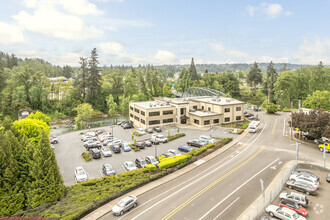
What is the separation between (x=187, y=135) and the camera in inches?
2203

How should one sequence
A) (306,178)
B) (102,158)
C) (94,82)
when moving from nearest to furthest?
(306,178), (102,158), (94,82)

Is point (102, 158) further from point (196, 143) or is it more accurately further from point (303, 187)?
point (303, 187)

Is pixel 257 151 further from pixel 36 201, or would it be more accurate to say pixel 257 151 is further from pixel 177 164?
pixel 36 201

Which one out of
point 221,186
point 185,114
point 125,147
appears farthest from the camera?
point 185,114

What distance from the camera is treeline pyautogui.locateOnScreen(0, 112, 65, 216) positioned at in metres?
23.4

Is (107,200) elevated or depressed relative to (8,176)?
depressed

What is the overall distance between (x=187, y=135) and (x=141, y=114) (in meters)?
18.5

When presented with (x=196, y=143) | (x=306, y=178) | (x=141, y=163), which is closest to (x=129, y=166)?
(x=141, y=163)

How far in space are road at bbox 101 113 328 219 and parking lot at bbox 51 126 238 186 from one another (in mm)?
11387

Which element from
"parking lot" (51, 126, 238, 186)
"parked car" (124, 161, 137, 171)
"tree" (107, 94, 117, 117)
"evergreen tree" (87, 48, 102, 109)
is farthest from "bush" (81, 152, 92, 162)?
"evergreen tree" (87, 48, 102, 109)

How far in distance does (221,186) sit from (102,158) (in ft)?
82.2

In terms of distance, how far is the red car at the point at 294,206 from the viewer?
22.5m

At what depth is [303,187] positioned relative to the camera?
2697 cm

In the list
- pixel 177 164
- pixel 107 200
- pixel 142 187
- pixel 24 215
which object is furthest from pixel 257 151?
pixel 24 215
